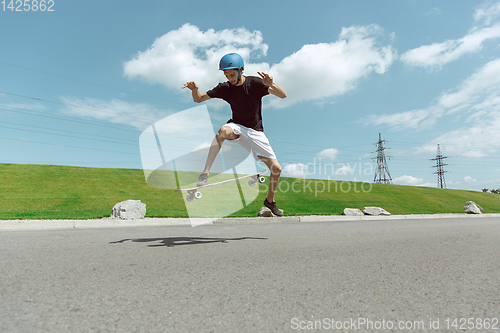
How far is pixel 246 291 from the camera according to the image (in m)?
2.34

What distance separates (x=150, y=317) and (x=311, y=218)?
463 inches

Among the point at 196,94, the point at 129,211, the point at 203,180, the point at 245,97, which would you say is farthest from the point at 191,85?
the point at 129,211

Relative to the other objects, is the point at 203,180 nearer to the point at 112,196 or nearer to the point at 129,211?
the point at 129,211

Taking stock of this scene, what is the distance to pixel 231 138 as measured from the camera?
5.39 m

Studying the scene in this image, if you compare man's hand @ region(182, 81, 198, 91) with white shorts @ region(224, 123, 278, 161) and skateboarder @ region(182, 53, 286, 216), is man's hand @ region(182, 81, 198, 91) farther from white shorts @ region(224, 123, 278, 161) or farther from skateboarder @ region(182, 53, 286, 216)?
white shorts @ region(224, 123, 278, 161)

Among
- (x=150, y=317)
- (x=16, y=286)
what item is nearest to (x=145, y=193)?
(x=16, y=286)

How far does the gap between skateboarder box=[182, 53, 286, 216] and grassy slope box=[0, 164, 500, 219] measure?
761cm

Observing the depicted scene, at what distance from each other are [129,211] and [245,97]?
771 centimetres

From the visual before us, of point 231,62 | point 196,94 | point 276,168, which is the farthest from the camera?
point 276,168

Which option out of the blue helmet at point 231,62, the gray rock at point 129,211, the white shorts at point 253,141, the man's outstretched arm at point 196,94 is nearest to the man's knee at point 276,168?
the white shorts at point 253,141

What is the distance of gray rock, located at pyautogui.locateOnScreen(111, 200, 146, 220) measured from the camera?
35.5 feet

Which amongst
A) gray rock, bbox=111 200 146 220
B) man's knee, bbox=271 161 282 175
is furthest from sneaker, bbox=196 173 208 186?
gray rock, bbox=111 200 146 220

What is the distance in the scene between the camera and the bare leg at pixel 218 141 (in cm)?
521

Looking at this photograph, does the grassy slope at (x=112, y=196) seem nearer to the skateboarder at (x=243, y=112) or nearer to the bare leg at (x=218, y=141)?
the bare leg at (x=218, y=141)
